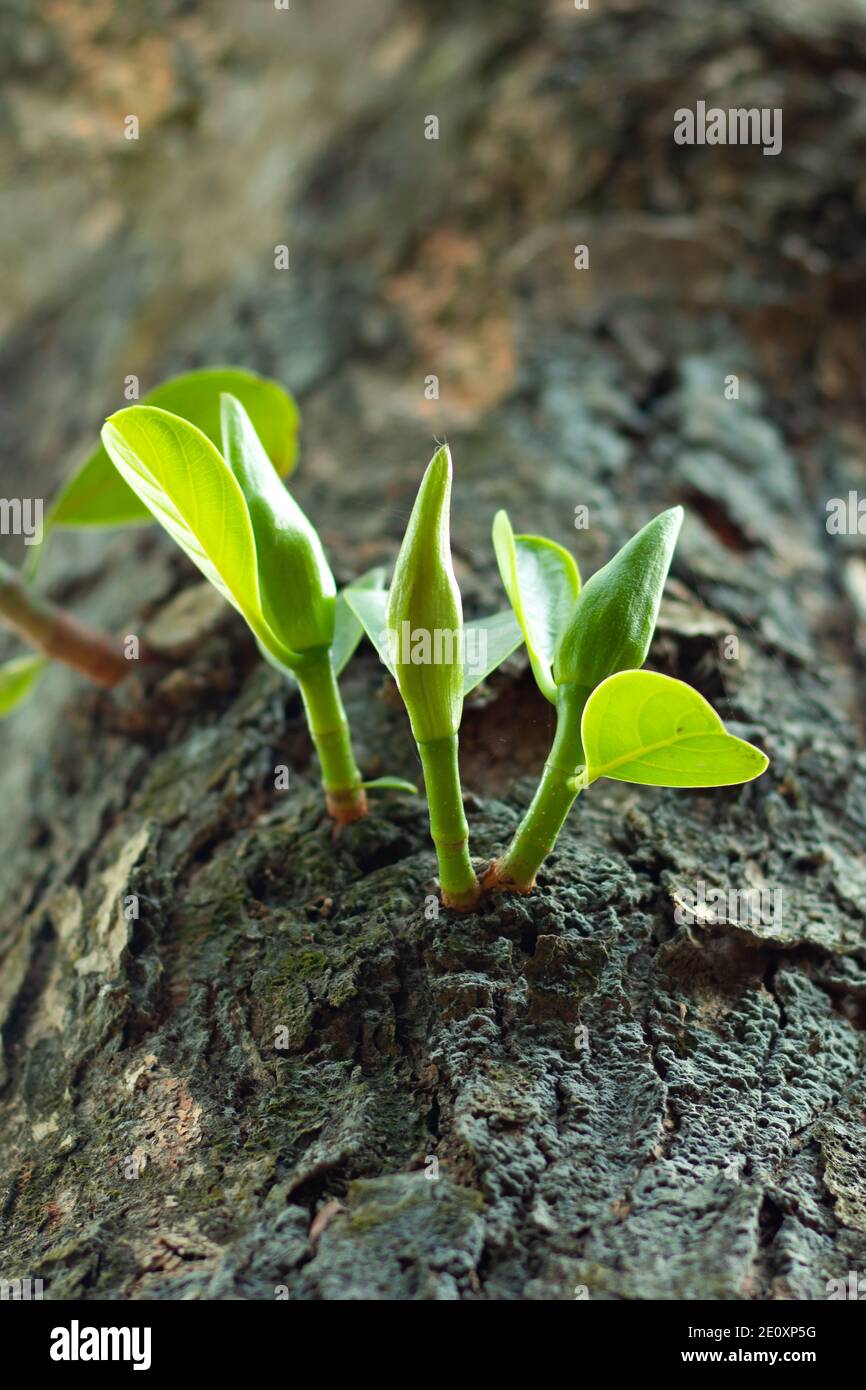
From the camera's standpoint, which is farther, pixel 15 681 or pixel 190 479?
pixel 15 681

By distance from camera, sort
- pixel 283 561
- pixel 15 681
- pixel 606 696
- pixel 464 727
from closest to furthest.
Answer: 1. pixel 606 696
2. pixel 283 561
3. pixel 464 727
4. pixel 15 681

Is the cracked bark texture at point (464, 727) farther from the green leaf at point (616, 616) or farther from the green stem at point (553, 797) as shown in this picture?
the green leaf at point (616, 616)

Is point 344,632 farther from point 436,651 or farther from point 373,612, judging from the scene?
point 436,651

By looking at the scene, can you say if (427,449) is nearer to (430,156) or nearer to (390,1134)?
(430,156)

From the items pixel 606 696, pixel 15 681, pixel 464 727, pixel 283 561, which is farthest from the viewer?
pixel 15 681

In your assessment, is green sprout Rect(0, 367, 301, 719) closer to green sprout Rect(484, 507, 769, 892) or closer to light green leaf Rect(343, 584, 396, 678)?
light green leaf Rect(343, 584, 396, 678)

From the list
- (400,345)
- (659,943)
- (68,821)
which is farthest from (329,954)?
(400,345)

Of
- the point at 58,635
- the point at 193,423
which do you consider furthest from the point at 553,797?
the point at 58,635
